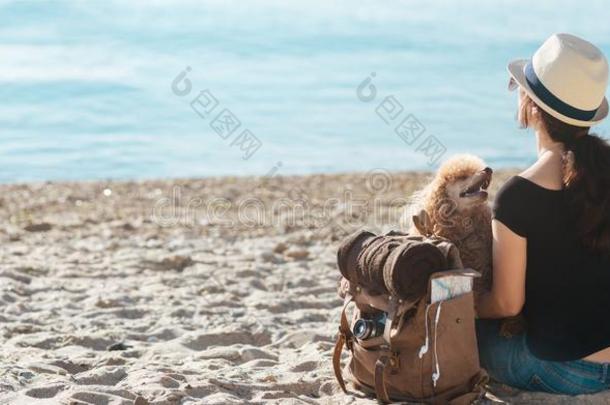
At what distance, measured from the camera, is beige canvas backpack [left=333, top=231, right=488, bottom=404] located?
11.2 feet

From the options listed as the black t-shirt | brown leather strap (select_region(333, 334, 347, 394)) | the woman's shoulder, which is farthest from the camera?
the woman's shoulder

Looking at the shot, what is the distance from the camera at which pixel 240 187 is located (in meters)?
12.9

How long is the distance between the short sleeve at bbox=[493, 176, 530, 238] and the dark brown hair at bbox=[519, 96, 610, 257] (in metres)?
0.16

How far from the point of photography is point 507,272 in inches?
138

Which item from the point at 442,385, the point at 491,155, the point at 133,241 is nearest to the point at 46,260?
the point at 133,241

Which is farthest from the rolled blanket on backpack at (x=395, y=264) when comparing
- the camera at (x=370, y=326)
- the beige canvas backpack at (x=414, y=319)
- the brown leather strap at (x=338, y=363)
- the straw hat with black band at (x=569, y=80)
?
the straw hat with black band at (x=569, y=80)

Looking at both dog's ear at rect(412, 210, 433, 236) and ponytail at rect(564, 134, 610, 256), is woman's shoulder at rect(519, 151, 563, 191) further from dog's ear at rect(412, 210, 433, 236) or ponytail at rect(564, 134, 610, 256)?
dog's ear at rect(412, 210, 433, 236)

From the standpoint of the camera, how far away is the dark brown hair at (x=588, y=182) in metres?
3.44

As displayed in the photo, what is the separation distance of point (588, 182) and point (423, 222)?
1.96ft

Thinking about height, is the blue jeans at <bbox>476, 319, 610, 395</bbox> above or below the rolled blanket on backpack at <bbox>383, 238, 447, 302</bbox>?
below

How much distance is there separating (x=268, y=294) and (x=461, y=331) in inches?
124

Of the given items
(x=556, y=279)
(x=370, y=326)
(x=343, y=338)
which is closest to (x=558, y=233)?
(x=556, y=279)

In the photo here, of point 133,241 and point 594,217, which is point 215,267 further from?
point 594,217

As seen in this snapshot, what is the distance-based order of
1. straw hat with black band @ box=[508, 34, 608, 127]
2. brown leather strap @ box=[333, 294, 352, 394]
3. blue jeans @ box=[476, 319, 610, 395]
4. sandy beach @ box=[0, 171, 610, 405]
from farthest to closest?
sandy beach @ box=[0, 171, 610, 405] → brown leather strap @ box=[333, 294, 352, 394] → blue jeans @ box=[476, 319, 610, 395] → straw hat with black band @ box=[508, 34, 608, 127]
